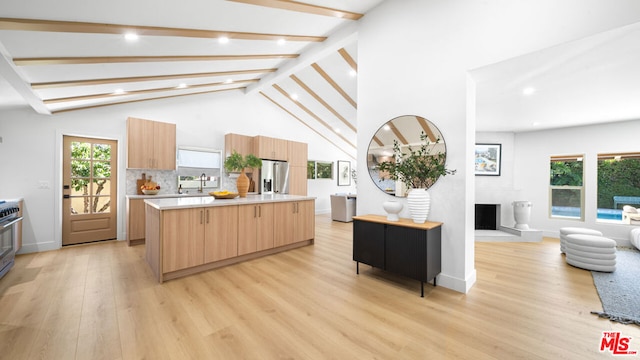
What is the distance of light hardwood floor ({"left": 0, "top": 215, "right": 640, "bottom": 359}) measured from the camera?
1.69 m

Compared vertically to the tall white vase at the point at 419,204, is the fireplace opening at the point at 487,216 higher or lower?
lower

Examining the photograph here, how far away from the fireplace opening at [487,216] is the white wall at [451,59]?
314 centimetres

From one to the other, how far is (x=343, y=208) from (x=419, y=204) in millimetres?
4307

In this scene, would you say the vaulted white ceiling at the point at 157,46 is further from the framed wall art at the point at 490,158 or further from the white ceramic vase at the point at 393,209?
the framed wall art at the point at 490,158

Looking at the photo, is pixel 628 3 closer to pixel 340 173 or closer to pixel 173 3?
pixel 173 3

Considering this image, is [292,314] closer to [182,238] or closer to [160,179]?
[182,238]

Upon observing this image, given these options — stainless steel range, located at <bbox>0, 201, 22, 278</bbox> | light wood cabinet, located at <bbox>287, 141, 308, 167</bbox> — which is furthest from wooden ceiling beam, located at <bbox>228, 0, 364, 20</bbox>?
light wood cabinet, located at <bbox>287, 141, 308, 167</bbox>

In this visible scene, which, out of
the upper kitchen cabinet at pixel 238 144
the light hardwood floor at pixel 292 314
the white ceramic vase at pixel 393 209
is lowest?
the light hardwood floor at pixel 292 314

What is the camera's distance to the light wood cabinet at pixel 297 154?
7106mm

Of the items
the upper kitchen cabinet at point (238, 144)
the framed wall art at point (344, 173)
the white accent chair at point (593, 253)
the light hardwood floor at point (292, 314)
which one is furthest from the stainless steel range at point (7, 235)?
the framed wall art at point (344, 173)

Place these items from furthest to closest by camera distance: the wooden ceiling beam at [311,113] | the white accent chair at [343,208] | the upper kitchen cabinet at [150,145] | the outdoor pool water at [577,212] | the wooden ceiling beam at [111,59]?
the white accent chair at [343,208] → the wooden ceiling beam at [311,113] → the outdoor pool water at [577,212] → the upper kitchen cabinet at [150,145] → the wooden ceiling beam at [111,59]

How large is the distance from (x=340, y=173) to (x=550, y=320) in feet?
25.1

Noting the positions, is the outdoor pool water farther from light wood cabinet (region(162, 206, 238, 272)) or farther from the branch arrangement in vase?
light wood cabinet (region(162, 206, 238, 272))

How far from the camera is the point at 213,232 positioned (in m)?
3.16
